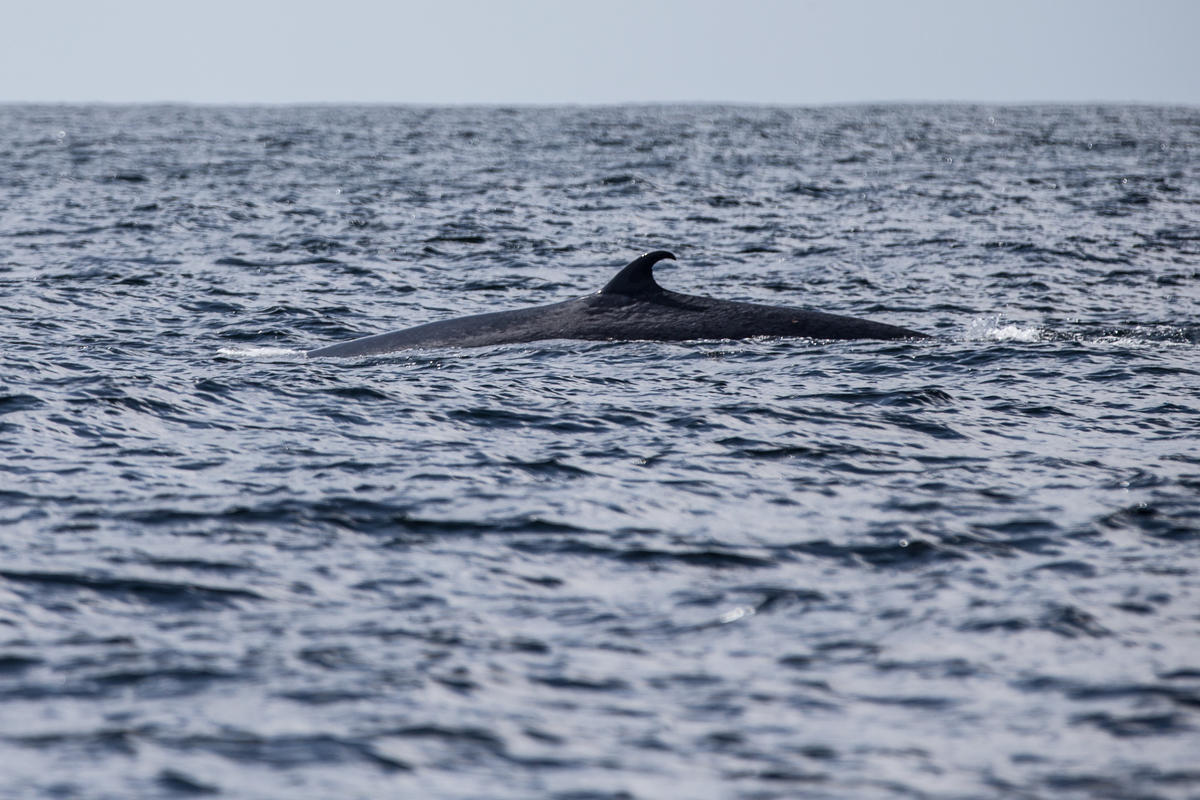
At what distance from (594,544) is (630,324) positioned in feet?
28.2

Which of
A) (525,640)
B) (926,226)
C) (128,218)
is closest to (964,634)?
(525,640)

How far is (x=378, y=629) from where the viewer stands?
9297 millimetres

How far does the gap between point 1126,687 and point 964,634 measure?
1.07 meters

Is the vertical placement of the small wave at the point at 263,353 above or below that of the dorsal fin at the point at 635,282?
below

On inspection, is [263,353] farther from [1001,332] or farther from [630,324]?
[1001,332]

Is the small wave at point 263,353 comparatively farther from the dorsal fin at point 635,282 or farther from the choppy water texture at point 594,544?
the dorsal fin at point 635,282

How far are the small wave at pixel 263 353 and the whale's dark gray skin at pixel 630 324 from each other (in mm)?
271

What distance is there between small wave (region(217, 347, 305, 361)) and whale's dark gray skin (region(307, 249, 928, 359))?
271 mm

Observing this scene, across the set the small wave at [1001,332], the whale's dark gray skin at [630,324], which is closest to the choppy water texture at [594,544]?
the small wave at [1001,332]

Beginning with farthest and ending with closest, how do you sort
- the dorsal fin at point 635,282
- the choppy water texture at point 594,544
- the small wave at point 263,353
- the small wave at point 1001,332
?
the small wave at point 1001,332 → the dorsal fin at point 635,282 → the small wave at point 263,353 → the choppy water texture at point 594,544

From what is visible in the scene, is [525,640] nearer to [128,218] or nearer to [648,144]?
[128,218]

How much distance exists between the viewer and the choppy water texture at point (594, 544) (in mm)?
7750

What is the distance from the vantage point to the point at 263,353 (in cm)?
1930

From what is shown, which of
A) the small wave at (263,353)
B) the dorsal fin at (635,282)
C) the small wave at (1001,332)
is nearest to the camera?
the small wave at (263,353)
